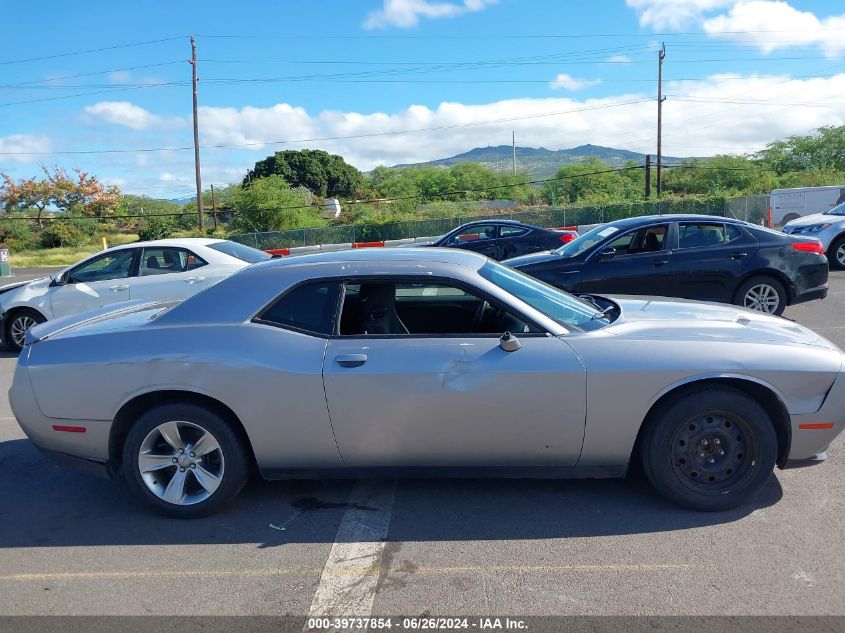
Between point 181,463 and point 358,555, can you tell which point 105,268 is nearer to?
point 181,463

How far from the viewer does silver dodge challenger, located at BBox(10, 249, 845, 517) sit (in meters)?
3.69

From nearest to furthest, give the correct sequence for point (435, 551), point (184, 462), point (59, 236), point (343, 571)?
point (343, 571) → point (435, 551) → point (184, 462) → point (59, 236)

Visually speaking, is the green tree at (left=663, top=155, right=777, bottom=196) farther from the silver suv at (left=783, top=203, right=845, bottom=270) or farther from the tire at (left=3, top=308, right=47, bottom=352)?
the tire at (left=3, top=308, right=47, bottom=352)

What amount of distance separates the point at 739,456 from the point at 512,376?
1.35m

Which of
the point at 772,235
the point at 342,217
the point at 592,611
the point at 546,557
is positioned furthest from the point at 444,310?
the point at 342,217

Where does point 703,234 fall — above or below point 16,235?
below

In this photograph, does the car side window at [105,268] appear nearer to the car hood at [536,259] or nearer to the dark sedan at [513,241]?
the car hood at [536,259]

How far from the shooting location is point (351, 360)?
3.77 meters

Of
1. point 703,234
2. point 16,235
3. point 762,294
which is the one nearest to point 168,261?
point 703,234

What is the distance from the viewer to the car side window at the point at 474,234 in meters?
17.0

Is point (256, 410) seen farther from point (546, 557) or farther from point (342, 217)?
point (342, 217)

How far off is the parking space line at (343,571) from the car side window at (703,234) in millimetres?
6244

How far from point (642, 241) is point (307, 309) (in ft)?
20.0

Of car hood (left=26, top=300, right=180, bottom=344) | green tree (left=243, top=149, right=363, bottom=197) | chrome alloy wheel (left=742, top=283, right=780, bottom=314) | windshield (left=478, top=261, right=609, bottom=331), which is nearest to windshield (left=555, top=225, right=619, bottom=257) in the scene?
chrome alloy wheel (left=742, top=283, right=780, bottom=314)
